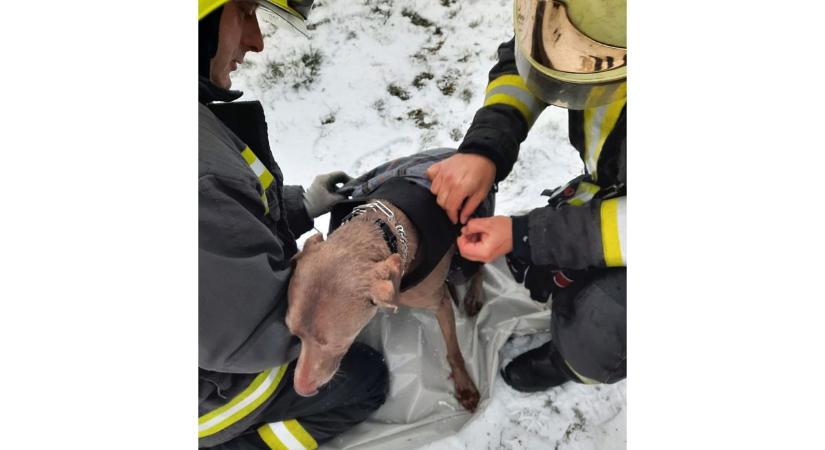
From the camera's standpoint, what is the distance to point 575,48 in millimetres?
1568

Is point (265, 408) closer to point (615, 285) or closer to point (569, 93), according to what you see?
point (615, 285)

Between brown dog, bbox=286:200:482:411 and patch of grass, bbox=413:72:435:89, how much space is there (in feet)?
6.52

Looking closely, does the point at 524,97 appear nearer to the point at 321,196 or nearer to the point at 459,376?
the point at 321,196

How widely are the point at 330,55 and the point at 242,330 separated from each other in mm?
2796

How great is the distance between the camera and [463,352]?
2920mm

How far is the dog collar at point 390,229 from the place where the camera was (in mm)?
1939

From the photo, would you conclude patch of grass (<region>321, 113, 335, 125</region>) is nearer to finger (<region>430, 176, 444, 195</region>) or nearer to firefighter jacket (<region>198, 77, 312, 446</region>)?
firefighter jacket (<region>198, 77, 312, 446</region>)

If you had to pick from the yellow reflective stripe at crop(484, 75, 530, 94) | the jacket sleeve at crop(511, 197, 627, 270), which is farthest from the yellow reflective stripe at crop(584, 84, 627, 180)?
the yellow reflective stripe at crop(484, 75, 530, 94)

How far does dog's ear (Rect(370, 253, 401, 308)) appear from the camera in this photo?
1700 millimetres

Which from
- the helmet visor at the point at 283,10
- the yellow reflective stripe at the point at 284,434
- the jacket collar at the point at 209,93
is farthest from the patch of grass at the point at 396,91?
the yellow reflective stripe at the point at 284,434

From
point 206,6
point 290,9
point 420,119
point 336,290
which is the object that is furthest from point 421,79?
point 336,290

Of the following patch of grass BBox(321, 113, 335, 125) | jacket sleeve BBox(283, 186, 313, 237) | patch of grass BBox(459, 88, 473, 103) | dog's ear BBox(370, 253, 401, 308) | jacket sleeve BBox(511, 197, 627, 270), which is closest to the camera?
dog's ear BBox(370, 253, 401, 308)

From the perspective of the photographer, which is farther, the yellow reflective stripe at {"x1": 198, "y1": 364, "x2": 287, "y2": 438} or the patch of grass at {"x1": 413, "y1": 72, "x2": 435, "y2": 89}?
the patch of grass at {"x1": 413, "y1": 72, "x2": 435, "y2": 89}

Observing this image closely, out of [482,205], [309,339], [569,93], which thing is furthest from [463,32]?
[309,339]
